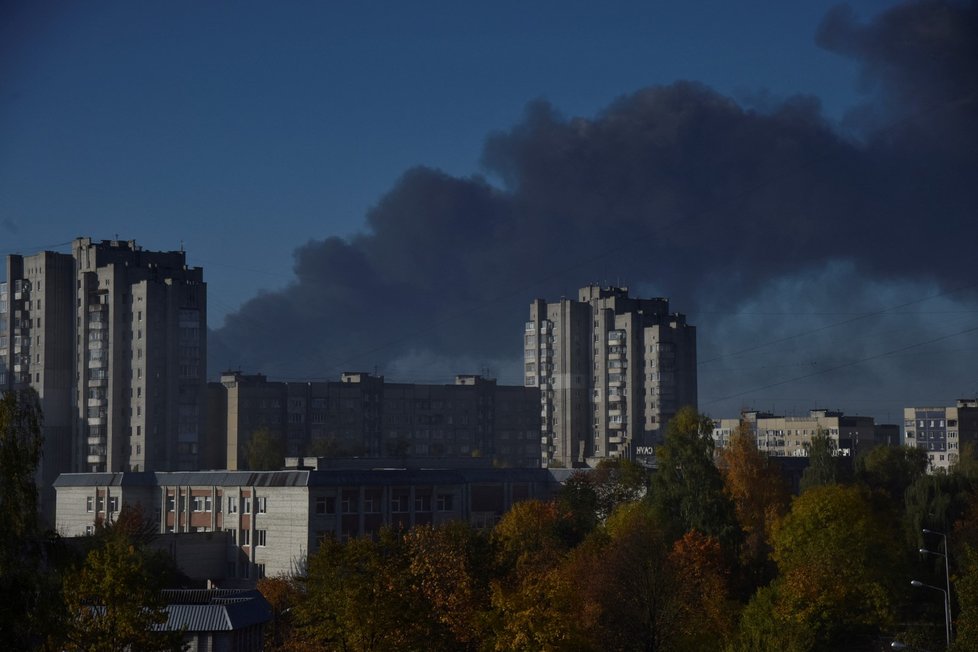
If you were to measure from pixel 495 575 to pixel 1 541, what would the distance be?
90.4 ft

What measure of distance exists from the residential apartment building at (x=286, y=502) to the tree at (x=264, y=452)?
26.8m

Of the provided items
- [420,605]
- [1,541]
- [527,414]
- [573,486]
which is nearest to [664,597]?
[420,605]

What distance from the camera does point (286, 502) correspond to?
89250 millimetres

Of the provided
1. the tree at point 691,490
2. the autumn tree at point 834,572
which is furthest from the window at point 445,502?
the autumn tree at point 834,572

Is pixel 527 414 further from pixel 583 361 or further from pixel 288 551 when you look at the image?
pixel 288 551

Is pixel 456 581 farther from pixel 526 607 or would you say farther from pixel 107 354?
pixel 107 354

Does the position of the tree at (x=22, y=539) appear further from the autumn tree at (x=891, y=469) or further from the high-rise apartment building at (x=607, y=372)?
the high-rise apartment building at (x=607, y=372)

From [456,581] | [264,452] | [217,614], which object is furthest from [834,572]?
[264,452]

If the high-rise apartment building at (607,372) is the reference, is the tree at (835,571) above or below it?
below

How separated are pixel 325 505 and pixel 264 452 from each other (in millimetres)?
47517

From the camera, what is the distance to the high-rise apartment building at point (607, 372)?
546 ft

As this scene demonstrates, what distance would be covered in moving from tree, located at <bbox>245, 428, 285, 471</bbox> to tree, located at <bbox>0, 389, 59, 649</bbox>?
4076 inches

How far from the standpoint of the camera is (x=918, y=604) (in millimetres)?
77500

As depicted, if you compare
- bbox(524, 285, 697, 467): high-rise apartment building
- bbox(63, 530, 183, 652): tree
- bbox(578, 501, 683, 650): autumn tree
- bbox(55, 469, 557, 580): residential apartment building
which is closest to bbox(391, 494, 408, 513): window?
bbox(55, 469, 557, 580): residential apartment building
